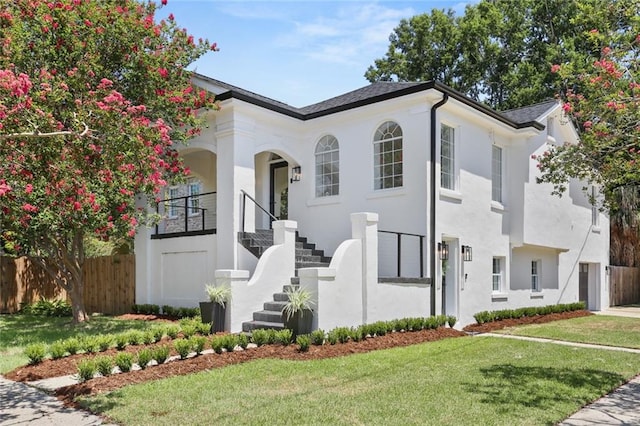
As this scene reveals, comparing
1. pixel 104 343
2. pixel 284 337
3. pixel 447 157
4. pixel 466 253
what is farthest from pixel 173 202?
pixel 284 337

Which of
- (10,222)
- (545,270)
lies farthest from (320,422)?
(545,270)

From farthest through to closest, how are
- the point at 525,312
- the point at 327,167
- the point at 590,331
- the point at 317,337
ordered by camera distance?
1. the point at 525,312
2. the point at 327,167
3. the point at 590,331
4. the point at 317,337

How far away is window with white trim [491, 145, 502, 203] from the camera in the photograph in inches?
621

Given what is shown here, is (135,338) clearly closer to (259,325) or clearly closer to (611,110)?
(259,325)

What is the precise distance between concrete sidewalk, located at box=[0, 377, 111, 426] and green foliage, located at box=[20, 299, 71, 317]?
31.4 ft

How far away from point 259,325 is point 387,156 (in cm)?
541

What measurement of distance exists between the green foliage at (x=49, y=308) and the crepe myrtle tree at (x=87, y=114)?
8.23 ft

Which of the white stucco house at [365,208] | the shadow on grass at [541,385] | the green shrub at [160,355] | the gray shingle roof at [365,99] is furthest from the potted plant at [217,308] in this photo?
the shadow on grass at [541,385]

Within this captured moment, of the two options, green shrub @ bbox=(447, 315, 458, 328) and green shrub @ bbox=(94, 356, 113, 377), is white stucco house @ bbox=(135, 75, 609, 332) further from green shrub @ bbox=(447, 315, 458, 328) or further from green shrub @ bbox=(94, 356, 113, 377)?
green shrub @ bbox=(94, 356, 113, 377)

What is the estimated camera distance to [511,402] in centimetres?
601

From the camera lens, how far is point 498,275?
51.8ft

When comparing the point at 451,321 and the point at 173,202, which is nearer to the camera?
the point at 451,321

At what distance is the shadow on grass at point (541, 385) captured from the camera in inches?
242

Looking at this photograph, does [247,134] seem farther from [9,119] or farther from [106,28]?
[9,119]
